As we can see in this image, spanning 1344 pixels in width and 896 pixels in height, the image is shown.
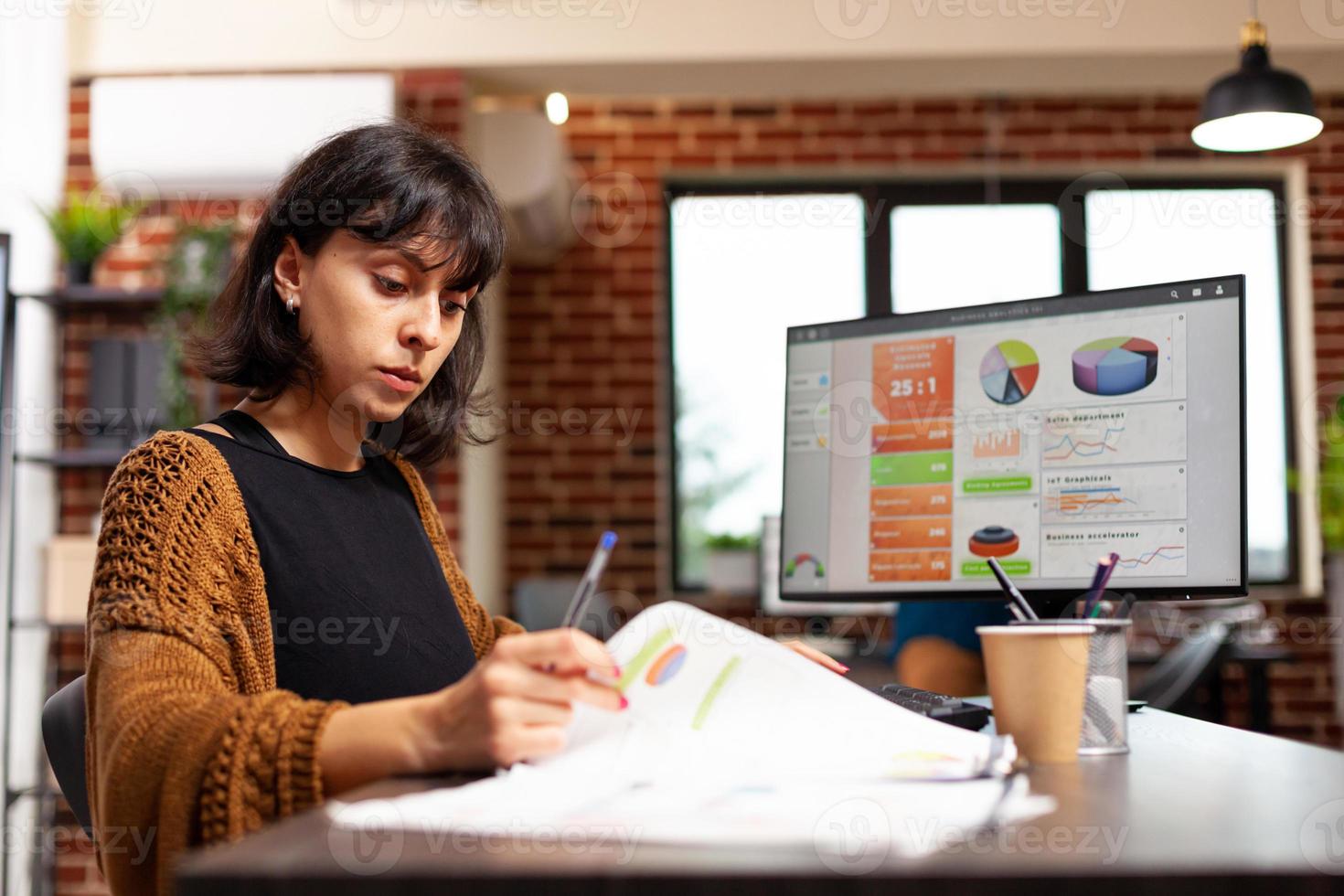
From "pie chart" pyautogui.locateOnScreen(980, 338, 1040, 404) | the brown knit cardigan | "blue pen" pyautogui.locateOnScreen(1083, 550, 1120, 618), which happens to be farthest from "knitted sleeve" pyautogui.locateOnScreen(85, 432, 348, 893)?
"pie chart" pyautogui.locateOnScreen(980, 338, 1040, 404)

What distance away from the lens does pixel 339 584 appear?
1213mm

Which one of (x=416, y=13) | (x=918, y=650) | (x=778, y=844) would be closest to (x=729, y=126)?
(x=416, y=13)

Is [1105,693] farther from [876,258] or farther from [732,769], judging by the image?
[876,258]

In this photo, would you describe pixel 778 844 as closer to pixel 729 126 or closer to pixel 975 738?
pixel 975 738

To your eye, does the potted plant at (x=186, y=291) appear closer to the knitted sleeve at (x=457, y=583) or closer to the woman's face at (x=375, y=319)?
the knitted sleeve at (x=457, y=583)

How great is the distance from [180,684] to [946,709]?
2.09 feet

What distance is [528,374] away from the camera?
541cm

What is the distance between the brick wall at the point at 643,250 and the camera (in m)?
5.35

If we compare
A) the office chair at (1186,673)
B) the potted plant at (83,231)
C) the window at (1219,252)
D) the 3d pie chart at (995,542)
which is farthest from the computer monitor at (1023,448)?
the window at (1219,252)

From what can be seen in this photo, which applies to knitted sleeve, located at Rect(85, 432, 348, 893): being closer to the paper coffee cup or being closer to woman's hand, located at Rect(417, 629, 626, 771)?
woman's hand, located at Rect(417, 629, 626, 771)

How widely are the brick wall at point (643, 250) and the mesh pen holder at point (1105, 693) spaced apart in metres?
4.31

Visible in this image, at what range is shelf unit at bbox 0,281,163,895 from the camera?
3.58m

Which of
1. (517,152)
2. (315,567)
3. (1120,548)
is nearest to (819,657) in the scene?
(1120,548)

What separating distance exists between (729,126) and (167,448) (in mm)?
4633
